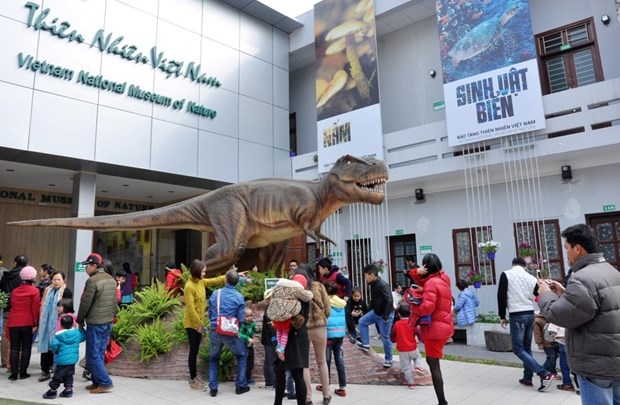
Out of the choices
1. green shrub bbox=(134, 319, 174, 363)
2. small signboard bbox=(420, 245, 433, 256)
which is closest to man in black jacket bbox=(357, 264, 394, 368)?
green shrub bbox=(134, 319, 174, 363)

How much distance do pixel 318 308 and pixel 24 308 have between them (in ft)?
14.0

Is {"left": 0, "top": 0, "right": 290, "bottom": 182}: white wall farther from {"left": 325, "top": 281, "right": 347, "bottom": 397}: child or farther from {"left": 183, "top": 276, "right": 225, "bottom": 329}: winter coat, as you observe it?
{"left": 325, "top": 281, "right": 347, "bottom": 397}: child

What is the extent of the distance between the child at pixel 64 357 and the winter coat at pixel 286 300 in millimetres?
2748

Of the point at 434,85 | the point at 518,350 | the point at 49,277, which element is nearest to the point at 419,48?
the point at 434,85

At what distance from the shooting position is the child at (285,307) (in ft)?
13.1

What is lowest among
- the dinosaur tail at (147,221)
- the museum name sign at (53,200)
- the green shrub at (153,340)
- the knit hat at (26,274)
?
the green shrub at (153,340)

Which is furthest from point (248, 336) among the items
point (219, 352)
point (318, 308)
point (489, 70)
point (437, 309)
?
point (489, 70)

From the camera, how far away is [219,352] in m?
5.40

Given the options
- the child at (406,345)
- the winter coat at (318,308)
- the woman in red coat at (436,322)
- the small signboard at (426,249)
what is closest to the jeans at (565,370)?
the child at (406,345)

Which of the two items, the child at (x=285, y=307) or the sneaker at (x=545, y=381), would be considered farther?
the sneaker at (x=545, y=381)

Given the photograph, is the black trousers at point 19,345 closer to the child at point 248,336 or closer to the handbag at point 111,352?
the handbag at point 111,352

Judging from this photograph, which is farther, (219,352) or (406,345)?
(406,345)

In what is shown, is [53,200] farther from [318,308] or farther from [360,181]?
[318,308]

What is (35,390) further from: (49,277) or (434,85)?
(434,85)
